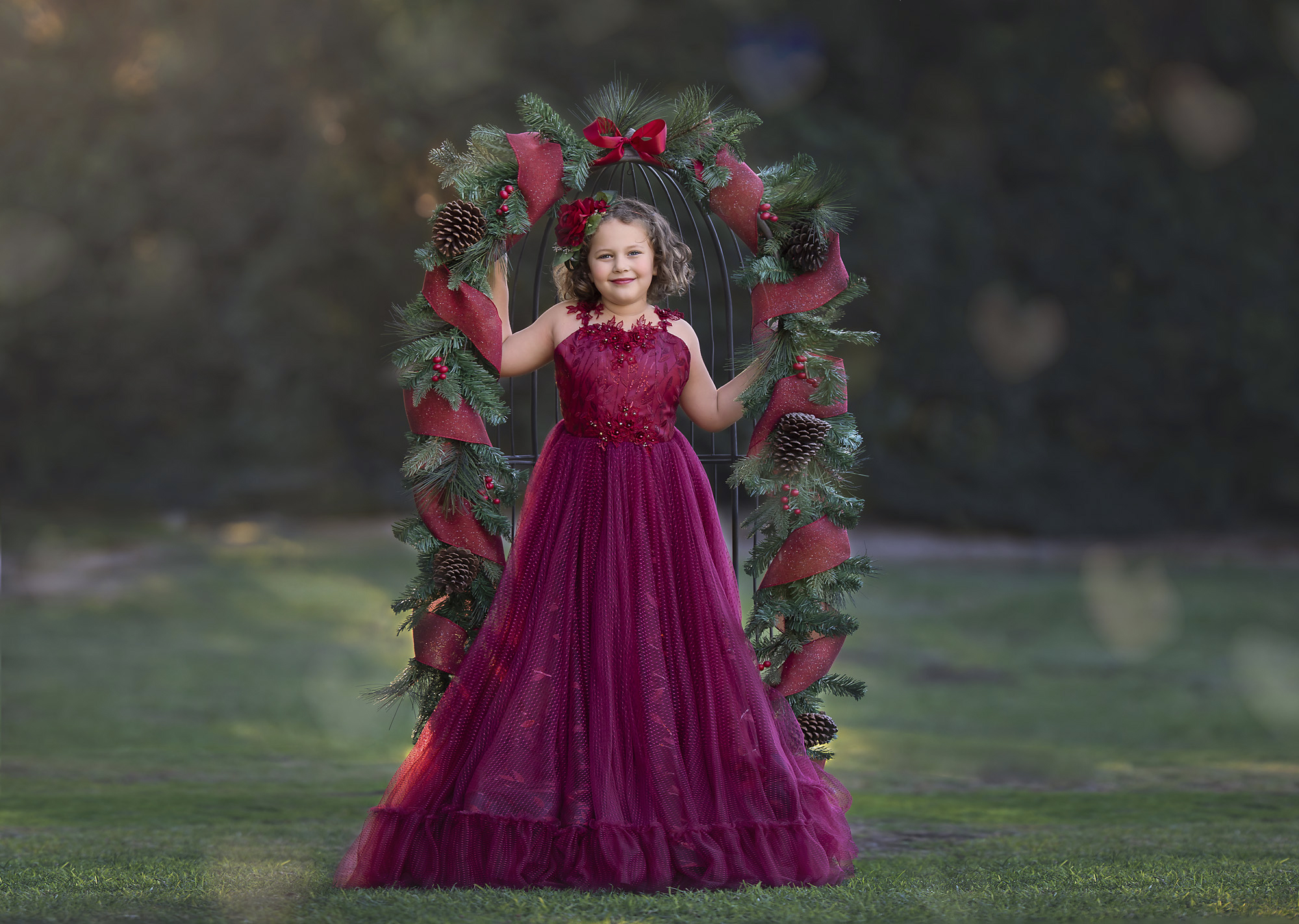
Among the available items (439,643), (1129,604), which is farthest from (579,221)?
(1129,604)

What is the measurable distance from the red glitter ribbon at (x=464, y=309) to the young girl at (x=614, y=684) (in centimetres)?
8

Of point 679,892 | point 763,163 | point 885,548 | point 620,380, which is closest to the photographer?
point 679,892

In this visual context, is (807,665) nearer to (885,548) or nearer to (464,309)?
(464,309)

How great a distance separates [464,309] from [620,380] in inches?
17.8

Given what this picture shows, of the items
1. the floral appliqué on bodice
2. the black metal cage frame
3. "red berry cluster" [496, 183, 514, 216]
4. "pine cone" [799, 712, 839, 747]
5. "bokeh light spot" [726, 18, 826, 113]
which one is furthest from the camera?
"bokeh light spot" [726, 18, 826, 113]

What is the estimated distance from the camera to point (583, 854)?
285 cm

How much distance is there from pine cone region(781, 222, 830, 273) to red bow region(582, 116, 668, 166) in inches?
17.0

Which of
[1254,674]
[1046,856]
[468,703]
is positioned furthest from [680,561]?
[1254,674]

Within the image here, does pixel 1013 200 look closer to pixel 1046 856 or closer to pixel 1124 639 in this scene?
pixel 1124 639

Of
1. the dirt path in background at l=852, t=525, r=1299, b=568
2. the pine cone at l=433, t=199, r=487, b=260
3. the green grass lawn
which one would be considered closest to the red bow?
the pine cone at l=433, t=199, r=487, b=260

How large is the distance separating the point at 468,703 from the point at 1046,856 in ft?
5.63

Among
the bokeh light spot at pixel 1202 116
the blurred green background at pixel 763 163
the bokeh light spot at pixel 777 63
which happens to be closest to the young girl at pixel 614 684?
the blurred green background at pixel 763 163

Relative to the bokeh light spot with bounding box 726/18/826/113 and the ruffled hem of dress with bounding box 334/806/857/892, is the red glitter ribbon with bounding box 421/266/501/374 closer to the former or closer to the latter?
the ruffled hem of dress with bounding box 334/806/857/892

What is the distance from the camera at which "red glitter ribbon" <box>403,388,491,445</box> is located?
3193mm
